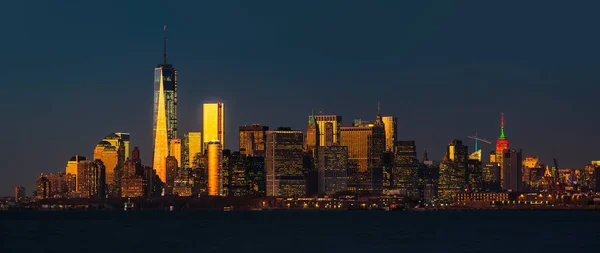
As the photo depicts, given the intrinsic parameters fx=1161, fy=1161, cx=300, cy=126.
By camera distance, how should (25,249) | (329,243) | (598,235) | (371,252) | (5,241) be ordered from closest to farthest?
(371,252)
(25,249)
(329,243)
(5,241)
(598,235)

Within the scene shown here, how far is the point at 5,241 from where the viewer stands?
16800cm

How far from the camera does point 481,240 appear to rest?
165375 mm

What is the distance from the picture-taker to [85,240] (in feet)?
565

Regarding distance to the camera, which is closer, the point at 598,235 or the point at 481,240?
the point at 481,240

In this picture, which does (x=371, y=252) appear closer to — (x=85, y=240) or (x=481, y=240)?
(x=481, y=240)

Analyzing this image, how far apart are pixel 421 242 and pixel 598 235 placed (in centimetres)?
3501

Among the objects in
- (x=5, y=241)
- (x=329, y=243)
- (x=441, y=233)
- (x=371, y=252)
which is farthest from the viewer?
(x=441, y=233)

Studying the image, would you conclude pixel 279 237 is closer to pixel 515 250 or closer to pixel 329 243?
pixel 329 243

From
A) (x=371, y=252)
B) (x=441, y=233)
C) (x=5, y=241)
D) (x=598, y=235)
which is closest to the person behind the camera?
(x=371, y=252)

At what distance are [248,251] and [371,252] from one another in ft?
49.1

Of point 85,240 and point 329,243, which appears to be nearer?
point 329,243

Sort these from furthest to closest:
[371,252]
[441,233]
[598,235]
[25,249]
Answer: [441,233]
[598,235]
[25,249]
[371,252]

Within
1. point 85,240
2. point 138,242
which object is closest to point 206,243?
point 138,242

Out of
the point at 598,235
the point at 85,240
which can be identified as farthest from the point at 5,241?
the point at 598,235
